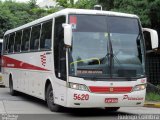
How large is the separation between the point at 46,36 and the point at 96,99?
3497 mm

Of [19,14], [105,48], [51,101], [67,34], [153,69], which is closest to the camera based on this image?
[67,34]

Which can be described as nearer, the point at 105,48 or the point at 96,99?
the point at 96,99

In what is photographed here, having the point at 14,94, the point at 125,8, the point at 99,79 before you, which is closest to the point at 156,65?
the point at 125,8

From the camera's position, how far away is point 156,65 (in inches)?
905

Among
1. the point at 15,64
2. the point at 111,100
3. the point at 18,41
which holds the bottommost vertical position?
the point at 111,100

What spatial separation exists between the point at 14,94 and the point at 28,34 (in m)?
4.03

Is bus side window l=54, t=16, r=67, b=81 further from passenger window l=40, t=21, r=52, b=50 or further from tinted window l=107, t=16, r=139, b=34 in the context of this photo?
tinted window l=107, t=16, r=139, b=34

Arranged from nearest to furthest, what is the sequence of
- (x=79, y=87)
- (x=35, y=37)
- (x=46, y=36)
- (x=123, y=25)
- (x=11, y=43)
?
(x=79, y=87) < (x=123, y=25) < (x=46, y=36) < (x=35, y=37) < (x=11, y=43)

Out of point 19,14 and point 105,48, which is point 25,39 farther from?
point 19,14

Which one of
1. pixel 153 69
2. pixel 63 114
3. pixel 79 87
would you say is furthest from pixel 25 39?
pixel 153 69

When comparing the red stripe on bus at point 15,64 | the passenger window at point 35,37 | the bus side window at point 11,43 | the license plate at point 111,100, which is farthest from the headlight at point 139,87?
the bus side window at point 11,43

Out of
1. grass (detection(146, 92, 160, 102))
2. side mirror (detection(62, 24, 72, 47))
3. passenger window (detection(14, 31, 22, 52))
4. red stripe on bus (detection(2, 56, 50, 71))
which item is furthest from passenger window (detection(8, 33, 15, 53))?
side mirror (detection(62, 24, 72, 47))

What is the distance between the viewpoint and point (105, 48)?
12859 mm

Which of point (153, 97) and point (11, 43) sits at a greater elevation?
point (11, 43)
